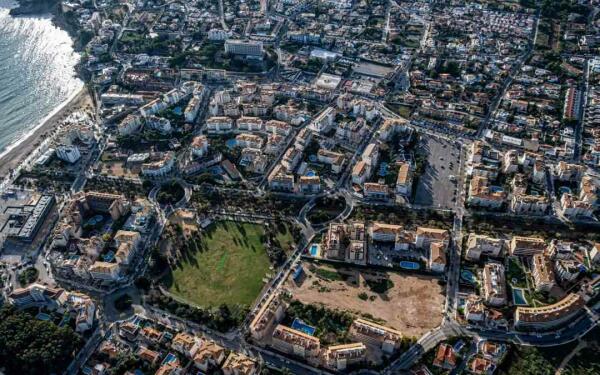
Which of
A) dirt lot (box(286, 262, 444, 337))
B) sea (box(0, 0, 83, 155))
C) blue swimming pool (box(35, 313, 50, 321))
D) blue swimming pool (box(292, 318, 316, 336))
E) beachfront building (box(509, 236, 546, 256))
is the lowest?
blue swimming pool (box(35, 313, 50, 321))

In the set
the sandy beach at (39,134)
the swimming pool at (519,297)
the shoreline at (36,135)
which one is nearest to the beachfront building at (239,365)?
the swimming pool at (519,297)

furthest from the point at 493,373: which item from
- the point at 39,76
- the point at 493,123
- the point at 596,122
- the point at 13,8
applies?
the point at 13,8

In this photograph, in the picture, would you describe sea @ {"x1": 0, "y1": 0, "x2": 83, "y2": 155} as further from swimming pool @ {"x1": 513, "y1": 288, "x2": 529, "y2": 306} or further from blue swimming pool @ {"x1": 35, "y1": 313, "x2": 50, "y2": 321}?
swimming pool @ {"x1": 513, "y1": 288, "x2": 529, "y2": 306}

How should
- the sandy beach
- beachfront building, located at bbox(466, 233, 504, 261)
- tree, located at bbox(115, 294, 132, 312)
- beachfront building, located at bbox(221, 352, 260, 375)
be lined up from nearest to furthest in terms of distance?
beachfront building, located at bbox(221, 352, 260, 375) < tree, located at bbox(115, 294, 132, 312) < beachfront building, located at bbox(466, 233, 504, 261) < the sandy beach

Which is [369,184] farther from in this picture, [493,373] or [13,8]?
[13,8]

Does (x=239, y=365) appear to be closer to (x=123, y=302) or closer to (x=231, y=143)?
(x=123, y=302)

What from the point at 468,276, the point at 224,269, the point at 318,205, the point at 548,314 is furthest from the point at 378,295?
the point at 224,269

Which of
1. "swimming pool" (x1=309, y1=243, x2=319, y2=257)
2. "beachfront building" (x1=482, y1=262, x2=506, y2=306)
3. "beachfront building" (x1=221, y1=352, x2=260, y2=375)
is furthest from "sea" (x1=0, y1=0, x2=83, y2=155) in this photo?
"beachfront building" (x1=482, y1=262, x2=506, y2=306)
